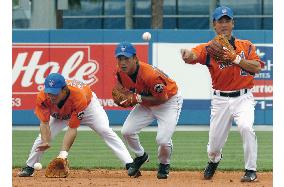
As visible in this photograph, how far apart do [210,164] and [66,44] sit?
1099 cm

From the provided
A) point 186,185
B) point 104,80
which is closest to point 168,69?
point 104,80

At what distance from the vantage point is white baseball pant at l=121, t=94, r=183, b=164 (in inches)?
430

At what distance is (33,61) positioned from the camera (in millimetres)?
21188

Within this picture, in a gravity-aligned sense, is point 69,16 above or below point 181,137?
above

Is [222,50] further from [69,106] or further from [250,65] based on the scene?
[69,106]

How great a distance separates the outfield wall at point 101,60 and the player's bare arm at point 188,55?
1073 cm

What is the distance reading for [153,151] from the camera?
15.0 metres

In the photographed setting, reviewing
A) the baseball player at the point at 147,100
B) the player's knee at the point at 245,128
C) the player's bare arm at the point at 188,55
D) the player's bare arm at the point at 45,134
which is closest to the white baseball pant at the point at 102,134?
the baseball player at the point at 147,100

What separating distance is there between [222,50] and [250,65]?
361 millimetres

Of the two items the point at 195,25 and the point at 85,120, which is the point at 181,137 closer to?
the point at 85,120

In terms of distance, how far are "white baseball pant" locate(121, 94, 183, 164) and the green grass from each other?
1.26 metres

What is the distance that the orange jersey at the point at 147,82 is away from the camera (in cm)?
1070

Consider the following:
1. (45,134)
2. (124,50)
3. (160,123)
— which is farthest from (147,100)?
(45,134)

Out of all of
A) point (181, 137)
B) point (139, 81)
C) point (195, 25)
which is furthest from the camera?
point (195, 25)
